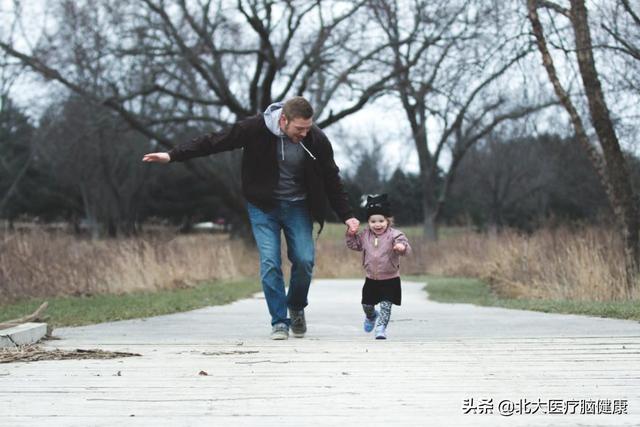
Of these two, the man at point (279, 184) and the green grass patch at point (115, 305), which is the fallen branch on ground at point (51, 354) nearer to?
the man at point (279, 184)

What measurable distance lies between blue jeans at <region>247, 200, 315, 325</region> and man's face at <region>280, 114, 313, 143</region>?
56cm

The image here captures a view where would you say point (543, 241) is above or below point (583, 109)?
below

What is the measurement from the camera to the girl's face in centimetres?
670

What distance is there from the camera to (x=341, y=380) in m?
4.51

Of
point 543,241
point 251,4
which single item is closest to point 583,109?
point 543,241

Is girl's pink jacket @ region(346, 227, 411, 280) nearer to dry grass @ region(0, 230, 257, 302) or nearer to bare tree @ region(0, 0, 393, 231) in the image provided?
dry grass @ region(0, 230, 257, 302)

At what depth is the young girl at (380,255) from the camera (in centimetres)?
668

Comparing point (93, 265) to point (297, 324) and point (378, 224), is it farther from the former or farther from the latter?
point (378, 224)

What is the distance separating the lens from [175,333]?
7.22 meters

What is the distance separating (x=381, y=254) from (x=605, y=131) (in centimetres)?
804

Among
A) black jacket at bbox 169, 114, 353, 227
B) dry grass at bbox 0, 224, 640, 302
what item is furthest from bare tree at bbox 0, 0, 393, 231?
black jacket at bbox 169, 114, 353, 227

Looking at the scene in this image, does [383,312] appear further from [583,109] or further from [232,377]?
[583,109]

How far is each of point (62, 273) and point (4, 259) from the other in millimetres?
1188

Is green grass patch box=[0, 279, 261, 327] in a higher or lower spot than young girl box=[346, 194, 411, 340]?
lower
